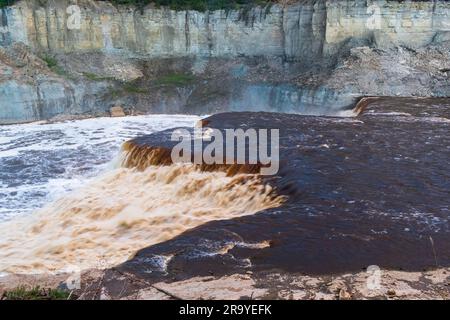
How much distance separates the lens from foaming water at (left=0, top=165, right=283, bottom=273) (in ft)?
27.3

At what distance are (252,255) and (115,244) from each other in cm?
279

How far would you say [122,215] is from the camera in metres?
10.6

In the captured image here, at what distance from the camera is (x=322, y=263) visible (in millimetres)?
6844

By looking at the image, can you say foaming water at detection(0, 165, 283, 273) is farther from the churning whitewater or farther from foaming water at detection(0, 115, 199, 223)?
foaming water at detection(0, 115, 199, 223)

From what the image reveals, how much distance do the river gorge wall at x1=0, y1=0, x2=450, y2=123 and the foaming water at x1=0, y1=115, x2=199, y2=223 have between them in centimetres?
389

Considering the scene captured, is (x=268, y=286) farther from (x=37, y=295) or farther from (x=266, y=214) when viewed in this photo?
(x=266, y=214)

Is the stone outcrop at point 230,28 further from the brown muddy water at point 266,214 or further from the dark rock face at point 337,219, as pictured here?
the dark rock face at point 337,219

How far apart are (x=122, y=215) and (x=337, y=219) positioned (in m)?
4.69

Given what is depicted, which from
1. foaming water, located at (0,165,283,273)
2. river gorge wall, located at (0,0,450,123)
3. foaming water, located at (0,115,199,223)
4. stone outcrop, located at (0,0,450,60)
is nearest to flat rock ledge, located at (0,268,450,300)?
foaming water, located at (0,165,283,273)

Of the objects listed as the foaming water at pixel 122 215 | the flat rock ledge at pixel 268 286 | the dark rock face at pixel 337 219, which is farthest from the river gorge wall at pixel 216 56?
the flat rock ledge at pixel 268 286

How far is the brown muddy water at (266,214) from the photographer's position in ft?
23.4

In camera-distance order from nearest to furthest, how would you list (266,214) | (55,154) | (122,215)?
1. (266,214)
2. (122,215)
3. (55,154)

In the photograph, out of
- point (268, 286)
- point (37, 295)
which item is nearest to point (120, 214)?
point (37, 295)

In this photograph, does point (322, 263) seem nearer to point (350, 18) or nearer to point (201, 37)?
point (350, 18)
